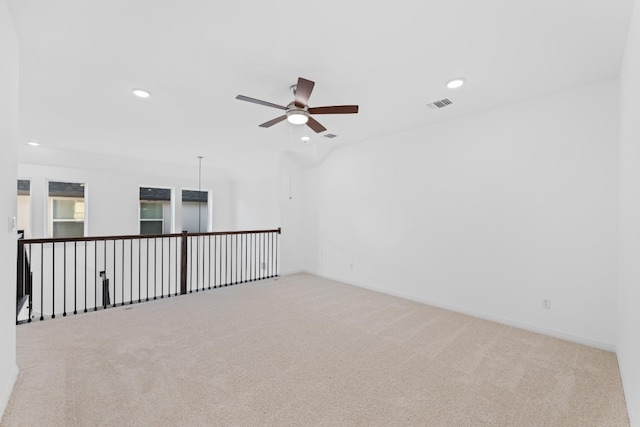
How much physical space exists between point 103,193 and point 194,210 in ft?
7.11

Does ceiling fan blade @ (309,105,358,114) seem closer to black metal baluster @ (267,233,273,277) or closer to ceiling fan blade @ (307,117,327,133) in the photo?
ceiling fan blade @ (307,117,327,133)

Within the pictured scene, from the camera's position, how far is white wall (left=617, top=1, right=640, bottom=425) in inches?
70.4

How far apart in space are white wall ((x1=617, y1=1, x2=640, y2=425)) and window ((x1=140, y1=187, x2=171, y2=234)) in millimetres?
Answer: 8333

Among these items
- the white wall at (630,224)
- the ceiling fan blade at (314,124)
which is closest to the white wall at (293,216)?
the ceiling fan blade at (314,124)

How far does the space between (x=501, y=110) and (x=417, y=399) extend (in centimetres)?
337

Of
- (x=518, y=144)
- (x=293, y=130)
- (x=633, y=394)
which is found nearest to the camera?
(x=633, y=394)

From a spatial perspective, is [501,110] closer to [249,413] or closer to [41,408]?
[249,413]

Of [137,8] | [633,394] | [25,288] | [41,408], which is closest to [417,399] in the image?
[633,394]

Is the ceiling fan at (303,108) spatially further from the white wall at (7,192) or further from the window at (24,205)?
the window at (24,205)

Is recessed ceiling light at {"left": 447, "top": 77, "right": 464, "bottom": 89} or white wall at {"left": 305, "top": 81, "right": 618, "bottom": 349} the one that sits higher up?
recessed ceiling light at {"left": 447, "top": 77, "right": 464, "bottom": 89}

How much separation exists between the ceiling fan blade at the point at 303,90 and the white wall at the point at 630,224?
7.19ft

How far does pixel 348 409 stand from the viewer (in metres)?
1.92

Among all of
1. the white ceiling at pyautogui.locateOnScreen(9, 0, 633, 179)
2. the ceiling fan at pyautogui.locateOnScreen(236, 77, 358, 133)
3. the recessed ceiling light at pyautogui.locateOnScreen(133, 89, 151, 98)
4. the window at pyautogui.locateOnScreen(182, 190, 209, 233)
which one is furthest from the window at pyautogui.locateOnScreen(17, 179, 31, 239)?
the ceiling fan at pyautogui.locateOnScreen(236, 77, 358, 133)

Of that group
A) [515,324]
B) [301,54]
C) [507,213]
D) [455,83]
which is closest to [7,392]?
[301,54]
